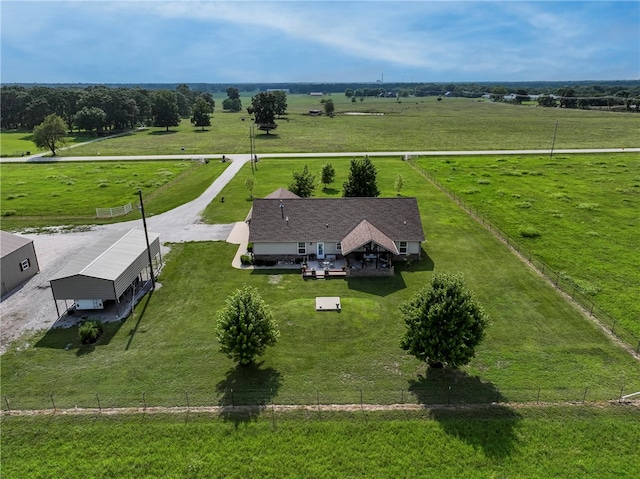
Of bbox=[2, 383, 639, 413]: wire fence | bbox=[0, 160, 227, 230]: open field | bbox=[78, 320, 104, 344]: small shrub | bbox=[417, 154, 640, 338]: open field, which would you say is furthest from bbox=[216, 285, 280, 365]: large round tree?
bbox=[0, 160, 227, 230]: open field

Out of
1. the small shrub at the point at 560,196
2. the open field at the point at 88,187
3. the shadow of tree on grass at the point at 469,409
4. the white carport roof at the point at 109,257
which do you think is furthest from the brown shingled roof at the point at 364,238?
the small shrub at the point at 560,196

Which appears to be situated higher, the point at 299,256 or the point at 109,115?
the point at 109,115

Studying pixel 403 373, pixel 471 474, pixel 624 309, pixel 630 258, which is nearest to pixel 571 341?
pixel 624 309

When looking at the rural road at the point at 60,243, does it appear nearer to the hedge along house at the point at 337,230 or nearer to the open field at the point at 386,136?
the hedge along house at the point at 337,230

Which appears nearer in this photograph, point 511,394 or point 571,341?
Answer: point 511,394

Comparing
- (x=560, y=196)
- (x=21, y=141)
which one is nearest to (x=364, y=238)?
(x=560, y=196)

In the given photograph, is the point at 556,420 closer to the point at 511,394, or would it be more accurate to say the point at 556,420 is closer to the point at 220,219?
the point at 511,394
